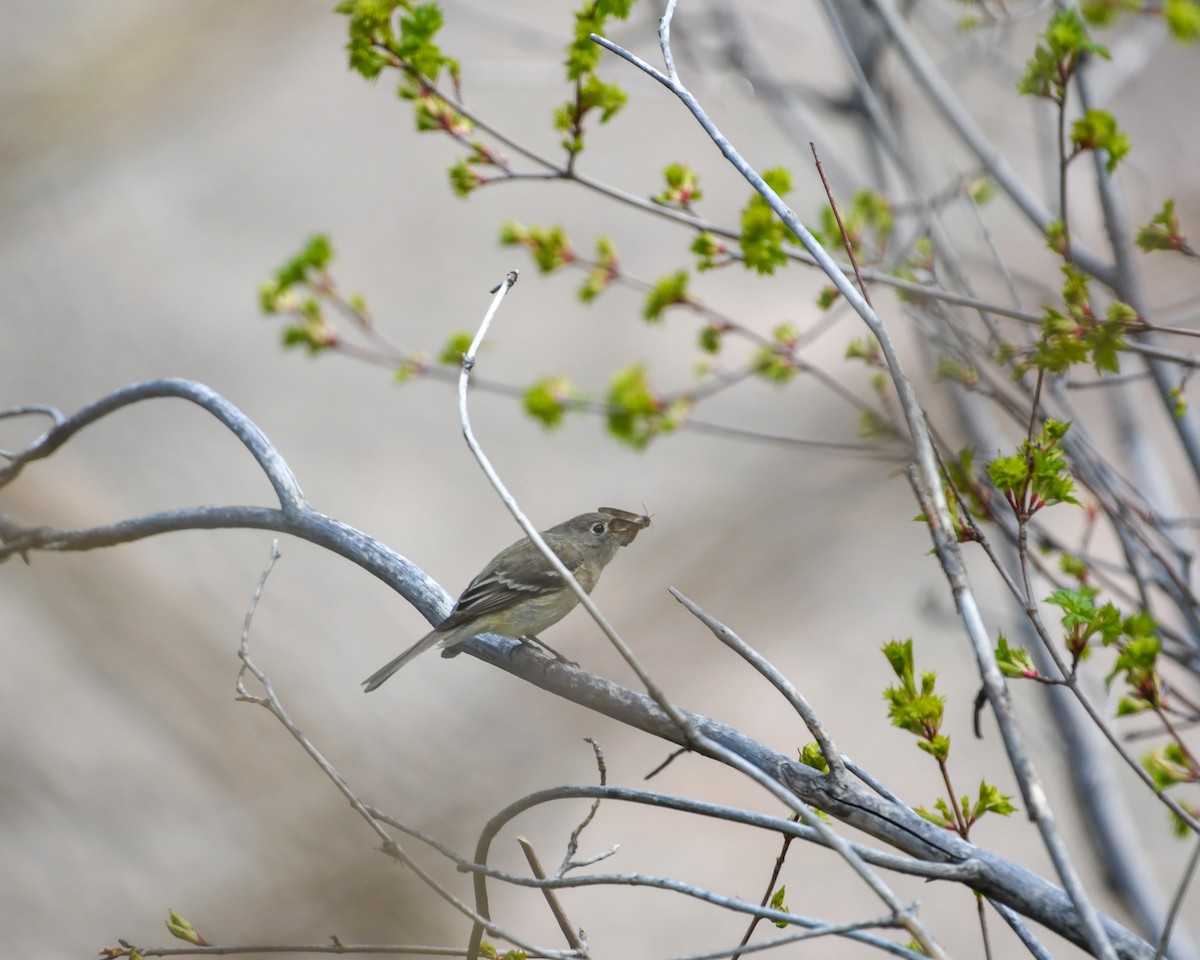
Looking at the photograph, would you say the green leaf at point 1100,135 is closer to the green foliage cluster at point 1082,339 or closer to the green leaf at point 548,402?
the green foliage cluster at point 1082,339

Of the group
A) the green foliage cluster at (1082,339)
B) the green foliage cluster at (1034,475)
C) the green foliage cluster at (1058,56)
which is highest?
the green foliage cluster at (1058,56)

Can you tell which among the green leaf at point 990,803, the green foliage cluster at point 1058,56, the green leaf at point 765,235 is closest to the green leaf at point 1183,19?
the green foliage cluster at point 1058,56

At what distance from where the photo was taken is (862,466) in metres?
7.43

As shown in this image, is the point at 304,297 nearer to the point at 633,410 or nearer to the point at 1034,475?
the point at 633,410

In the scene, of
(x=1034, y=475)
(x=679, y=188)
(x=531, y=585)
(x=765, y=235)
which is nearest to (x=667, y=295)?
(x=679, y=188)

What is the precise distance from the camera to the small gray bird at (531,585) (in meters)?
2.55

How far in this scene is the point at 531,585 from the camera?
9.46 ft

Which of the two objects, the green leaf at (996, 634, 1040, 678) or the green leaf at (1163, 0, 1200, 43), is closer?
the green leaf at (996, 634, 1040, 678)

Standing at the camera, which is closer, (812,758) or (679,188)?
(812,758)

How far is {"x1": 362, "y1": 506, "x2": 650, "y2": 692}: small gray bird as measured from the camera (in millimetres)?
2549

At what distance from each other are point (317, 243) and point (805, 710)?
2.38m

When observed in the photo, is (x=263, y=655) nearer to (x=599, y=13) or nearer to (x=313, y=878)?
(x=313, y=878)

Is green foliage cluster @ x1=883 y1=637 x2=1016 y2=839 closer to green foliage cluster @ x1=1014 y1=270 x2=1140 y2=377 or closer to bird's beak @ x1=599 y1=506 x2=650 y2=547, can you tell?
green foliage cluster @ x1=1014 y1=270 x2=1140 y2=377

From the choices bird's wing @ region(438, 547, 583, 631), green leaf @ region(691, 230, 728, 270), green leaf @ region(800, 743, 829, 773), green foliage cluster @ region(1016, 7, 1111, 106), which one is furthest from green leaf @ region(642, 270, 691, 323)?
green leaf @ region(800, 743, 829, 773)
